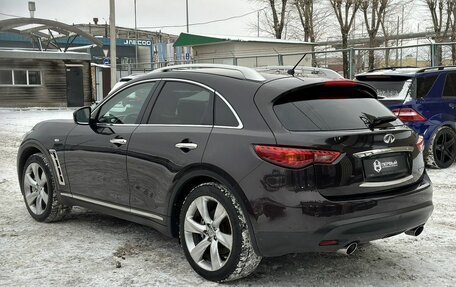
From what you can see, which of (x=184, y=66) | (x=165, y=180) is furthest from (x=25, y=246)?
(x=184, y=66)

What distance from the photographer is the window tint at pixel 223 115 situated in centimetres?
380

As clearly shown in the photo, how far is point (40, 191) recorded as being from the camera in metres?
5.56

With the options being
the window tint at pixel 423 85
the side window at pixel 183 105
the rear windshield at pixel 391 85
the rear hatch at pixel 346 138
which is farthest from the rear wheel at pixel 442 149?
the side window at pixel 183 105

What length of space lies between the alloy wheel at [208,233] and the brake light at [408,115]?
529 centimetres

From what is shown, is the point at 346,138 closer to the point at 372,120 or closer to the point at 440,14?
the point at 372,120

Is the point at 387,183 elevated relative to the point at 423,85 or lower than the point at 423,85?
lower

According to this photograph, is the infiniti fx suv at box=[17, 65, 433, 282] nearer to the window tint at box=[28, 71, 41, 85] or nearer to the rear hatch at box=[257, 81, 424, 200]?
the rear hatch at box=[257, 81, 424, 200]

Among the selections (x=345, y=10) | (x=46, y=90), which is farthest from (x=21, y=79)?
(x=345, y=10)

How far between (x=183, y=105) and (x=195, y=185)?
704mm

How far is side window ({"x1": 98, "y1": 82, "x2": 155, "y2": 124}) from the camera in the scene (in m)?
4.64

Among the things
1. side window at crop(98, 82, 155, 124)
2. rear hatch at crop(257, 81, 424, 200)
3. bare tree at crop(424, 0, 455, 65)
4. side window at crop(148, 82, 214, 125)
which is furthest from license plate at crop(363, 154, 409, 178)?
bare tree at crop(424, 0, 455, 65)

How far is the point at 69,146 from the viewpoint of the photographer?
5.09 meters

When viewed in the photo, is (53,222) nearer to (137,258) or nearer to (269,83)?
(137,258)

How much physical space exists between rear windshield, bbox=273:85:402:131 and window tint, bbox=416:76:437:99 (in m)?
4.71
